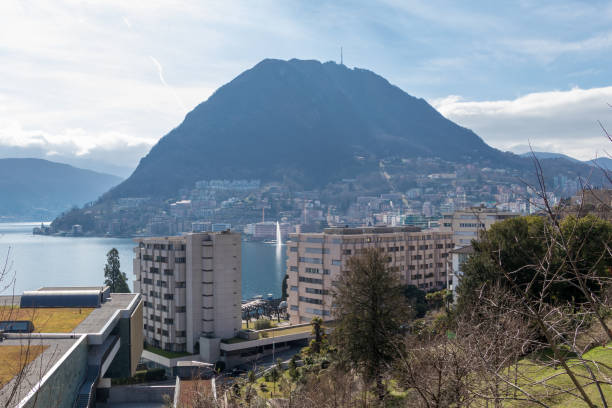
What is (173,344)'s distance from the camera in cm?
2989

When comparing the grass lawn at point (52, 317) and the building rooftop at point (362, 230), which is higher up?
the building rooftop at point (362, 230)

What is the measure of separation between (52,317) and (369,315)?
11554 millimetres

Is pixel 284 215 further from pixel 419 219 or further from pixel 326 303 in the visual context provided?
pixel 326 303

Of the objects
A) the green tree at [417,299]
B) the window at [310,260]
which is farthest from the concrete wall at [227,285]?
the green tree at [417,299]

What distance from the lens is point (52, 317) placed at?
19.5 meters

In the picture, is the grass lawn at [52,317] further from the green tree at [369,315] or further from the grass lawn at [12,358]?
the green tree at [369,315]

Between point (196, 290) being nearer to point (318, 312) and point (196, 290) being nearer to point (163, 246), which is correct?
point (163, 246)

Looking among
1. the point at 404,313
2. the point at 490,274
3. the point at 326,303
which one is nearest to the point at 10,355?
the point at 404,313

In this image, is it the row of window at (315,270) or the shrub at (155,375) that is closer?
the shrub at (155,375)

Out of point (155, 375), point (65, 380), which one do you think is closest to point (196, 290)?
point (155, 375)

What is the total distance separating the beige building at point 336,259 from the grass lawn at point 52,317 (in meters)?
18.6

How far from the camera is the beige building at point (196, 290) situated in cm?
2970

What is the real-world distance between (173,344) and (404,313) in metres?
17.3

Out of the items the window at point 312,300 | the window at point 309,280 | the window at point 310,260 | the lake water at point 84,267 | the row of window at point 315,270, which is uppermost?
the window at point 310,260
